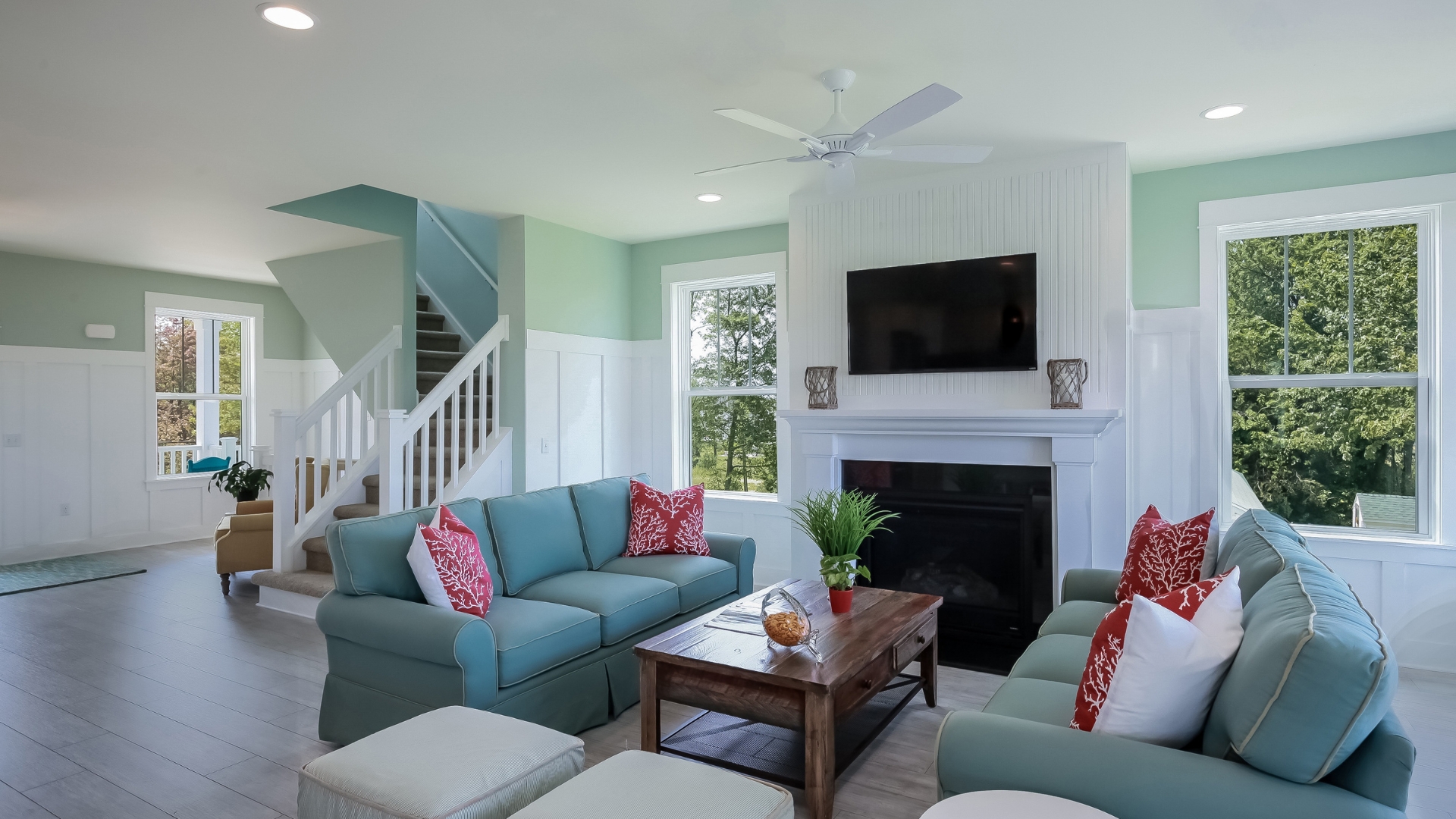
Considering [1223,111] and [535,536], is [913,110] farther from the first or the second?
[535,536]

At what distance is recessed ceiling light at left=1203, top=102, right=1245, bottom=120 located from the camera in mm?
3576

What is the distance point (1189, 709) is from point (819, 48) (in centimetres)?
240

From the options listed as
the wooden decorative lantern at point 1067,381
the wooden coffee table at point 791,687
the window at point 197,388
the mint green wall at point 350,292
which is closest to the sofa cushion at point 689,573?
the wooden coffee table at point 791,687

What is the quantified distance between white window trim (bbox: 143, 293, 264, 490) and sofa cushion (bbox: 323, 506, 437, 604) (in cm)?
607

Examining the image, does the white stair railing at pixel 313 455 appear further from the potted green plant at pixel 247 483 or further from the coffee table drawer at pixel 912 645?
the coffee table drawer at pixel 912 645

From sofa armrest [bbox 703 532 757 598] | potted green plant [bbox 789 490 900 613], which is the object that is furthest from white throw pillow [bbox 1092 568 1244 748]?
sofa armrest [bbox 703 532 757 598]

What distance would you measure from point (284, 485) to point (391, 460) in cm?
108

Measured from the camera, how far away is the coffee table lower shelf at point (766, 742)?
2.88 meters

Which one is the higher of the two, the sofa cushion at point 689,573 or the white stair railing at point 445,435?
the white stair railing at point 445,435

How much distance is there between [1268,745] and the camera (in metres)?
1.51

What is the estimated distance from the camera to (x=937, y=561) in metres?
4.62

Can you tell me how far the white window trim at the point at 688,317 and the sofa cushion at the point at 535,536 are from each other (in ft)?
6.58

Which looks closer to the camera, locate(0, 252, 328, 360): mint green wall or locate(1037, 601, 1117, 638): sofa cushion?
locate(1037, 601, 1117, 638): sofa cushion

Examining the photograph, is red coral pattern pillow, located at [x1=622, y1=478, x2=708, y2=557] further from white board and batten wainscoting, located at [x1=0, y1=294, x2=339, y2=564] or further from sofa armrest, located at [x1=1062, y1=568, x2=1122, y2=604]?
white board and batten wainscoting, located at [x1=0, y1=294, x2=339, y2=564]
